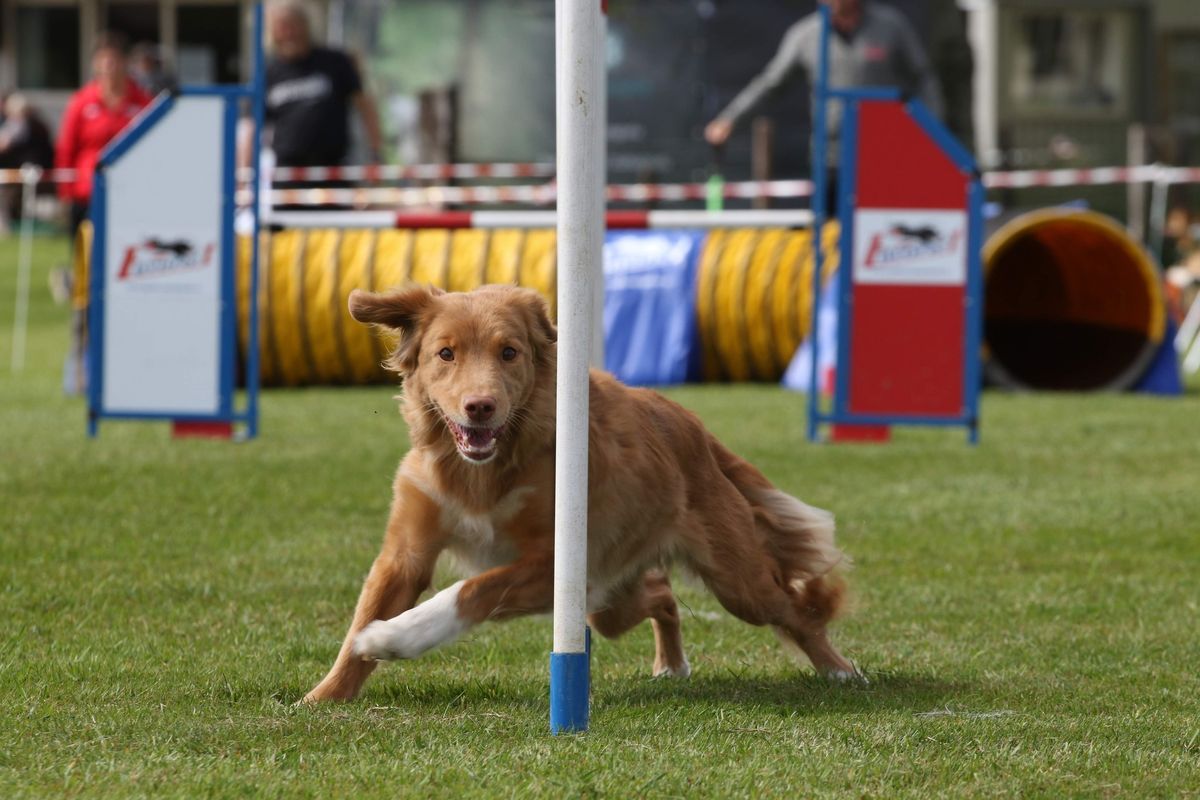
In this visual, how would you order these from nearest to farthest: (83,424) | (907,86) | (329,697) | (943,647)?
(329,697) → (943,647) → (83,424) → (907,86)

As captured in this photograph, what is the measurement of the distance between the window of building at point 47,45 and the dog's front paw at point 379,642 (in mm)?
29344

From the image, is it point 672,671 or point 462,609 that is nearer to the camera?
point 462,609

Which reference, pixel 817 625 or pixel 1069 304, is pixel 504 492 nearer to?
pixel 817 625

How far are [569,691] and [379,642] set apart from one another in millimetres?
397

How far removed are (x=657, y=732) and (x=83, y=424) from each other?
22.1 ft

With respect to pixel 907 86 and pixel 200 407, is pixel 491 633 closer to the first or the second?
pixel 200 407

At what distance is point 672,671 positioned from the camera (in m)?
4.52

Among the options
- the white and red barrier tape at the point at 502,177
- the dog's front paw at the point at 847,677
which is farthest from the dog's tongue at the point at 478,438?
the white and red barrier tape at the point at 502,177

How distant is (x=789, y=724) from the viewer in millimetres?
3779

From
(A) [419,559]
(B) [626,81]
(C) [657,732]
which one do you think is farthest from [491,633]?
(B) [626,81]

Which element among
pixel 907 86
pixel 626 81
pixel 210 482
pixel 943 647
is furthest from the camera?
pixel 626 81

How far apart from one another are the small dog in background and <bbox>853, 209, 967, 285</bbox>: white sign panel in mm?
4870

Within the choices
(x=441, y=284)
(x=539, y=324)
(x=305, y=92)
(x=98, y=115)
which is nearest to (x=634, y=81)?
(x=98, y=115)

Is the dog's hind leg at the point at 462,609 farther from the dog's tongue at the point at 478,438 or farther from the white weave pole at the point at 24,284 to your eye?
the white weave pole at the point at 24,284
